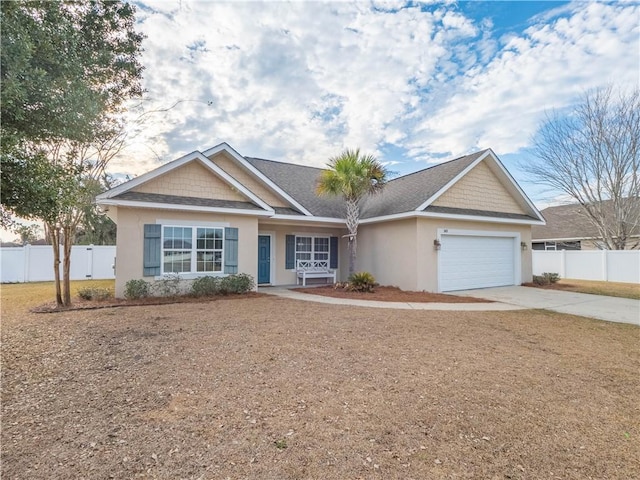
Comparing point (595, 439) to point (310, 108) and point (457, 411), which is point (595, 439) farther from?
point (310, 108)

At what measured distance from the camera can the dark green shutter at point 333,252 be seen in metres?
15.5

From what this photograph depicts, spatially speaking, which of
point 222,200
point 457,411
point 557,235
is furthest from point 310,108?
point 557,235

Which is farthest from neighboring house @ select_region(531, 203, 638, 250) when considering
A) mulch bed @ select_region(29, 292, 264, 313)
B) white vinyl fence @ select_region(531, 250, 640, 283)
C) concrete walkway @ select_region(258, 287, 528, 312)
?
mulch bed @ select_region(29, 292, 264, 313)

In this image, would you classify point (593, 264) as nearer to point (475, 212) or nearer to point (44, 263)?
point (475, 212)

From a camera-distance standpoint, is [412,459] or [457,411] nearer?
[412,459]

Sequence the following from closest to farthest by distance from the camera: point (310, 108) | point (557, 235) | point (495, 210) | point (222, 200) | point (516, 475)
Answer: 1. point (516, 475)
2. point (222, 200)
3. point (310, 108)
4. point (495, 210)
5. point (557, 235)

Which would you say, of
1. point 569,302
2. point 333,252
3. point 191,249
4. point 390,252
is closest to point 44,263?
point 191,249

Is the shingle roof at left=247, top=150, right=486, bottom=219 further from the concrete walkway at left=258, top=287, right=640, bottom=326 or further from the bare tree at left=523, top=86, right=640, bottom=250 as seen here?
the bare tree at left=523, top=86, right=640, bottom=250

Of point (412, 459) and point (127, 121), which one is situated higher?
point (127, 121)

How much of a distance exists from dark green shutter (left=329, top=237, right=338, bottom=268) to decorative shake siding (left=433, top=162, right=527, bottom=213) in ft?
16.1

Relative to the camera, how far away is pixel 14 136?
4242mm

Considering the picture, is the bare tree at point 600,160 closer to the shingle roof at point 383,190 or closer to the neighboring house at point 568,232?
the neighboring house at point 568,232

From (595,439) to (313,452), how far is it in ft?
8.46

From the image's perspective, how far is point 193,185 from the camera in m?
11.4
